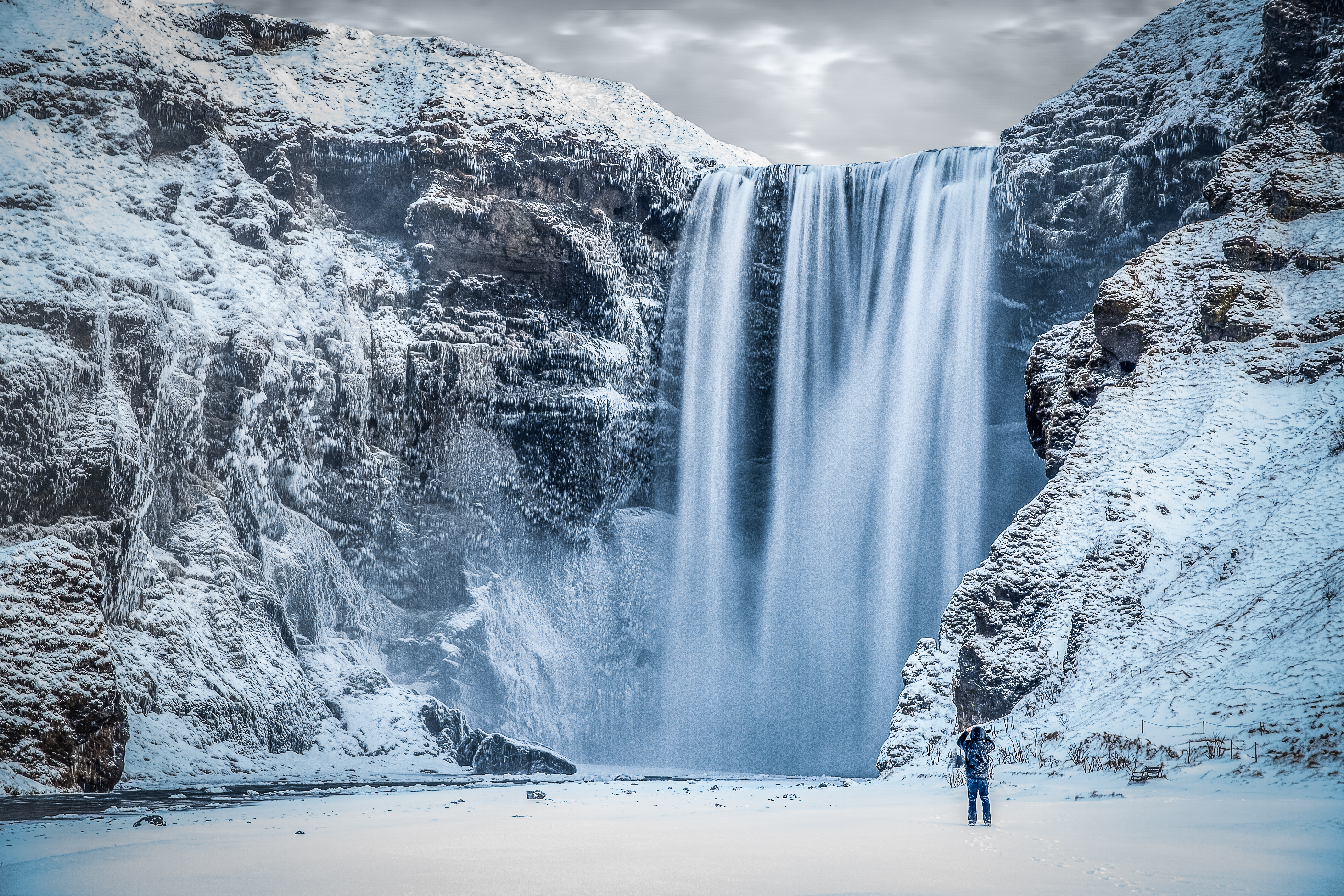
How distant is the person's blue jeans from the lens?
9273mm

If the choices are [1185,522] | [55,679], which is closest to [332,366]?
[55,679]

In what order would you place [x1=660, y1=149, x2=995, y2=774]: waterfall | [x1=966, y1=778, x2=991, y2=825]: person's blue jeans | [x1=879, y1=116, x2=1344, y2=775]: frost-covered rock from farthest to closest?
[x1=660, y1=149, x2=995, y2=774]: waterfall → [x1=879, y1=116, x2=1344, y2=775]: frost-covered rock → [x1=966, y1=778, x2=991, y2=825]: person's blue jeans

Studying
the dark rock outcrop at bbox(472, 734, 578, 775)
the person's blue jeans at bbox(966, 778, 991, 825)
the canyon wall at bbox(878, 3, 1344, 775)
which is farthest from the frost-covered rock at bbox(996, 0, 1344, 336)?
the person's blue jeans at bbox(966, 778, 991, 825)

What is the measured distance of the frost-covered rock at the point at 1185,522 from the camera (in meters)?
13.1

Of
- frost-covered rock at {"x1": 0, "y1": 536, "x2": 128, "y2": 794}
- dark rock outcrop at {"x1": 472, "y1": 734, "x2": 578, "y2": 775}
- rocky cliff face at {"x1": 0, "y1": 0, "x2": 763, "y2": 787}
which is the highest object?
rocky cliff face at {"x1": 0, "y1": 0, "x2": 763, "y2": 787}

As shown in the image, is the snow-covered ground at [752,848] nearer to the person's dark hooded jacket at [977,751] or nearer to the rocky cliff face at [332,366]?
the person's dark hooded jacket at [977,751]

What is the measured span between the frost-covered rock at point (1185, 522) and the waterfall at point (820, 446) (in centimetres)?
741

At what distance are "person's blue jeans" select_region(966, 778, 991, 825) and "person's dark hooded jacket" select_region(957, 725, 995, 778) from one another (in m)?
0.04

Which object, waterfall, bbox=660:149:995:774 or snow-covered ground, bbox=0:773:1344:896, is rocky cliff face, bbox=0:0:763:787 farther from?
snow-covered ground, bbox=0:773:1344:896

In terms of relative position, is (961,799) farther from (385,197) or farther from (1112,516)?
(385,197)

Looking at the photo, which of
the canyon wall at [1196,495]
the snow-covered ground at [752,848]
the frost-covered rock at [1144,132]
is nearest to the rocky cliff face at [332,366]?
the frost-covered rock at [1144,132]

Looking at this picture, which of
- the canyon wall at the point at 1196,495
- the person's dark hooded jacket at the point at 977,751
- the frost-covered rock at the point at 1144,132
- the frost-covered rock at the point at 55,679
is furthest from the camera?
the frost-covered rock at the point at 1144,132

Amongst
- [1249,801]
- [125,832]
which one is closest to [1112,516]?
[1249,801]

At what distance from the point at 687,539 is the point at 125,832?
81.1ft
